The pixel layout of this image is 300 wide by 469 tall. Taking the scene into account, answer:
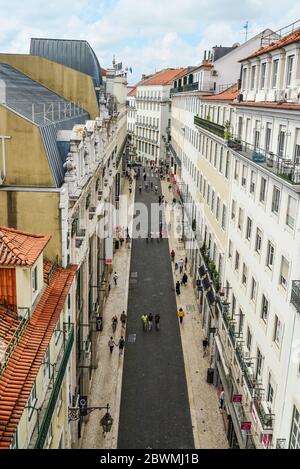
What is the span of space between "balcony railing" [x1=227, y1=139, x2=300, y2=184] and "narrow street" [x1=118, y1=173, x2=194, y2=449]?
15610mm

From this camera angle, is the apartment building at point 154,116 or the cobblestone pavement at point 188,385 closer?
the cobblestone pavement at point 188,385

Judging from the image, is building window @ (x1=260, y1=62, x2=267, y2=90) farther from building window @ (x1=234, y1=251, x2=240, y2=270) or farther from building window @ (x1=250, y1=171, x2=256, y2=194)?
building window @ (x1=234, y1=251, x2=240, y2=270)

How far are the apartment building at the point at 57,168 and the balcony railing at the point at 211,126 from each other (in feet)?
29.2

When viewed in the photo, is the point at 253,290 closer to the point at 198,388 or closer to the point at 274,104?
the point at 274,104

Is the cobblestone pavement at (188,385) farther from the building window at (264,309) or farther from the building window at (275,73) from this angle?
the building window at (275,73)

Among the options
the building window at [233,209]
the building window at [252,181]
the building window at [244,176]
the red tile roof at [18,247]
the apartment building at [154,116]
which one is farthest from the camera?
the apartment building at [154,116]

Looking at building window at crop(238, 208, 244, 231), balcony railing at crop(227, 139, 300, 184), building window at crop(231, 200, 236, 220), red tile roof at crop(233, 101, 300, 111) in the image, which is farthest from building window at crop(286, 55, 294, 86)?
building window at crop(231, 200, 236, 220)

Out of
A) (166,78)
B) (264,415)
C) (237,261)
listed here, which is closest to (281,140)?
(237,261)

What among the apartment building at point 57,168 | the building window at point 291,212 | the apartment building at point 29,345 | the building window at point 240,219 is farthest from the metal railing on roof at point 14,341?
the building window at point 240,219

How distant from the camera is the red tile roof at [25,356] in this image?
12751 millimetres

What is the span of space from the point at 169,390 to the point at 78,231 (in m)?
12.6

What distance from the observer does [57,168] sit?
2397cm

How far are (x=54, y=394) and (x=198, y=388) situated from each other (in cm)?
1743

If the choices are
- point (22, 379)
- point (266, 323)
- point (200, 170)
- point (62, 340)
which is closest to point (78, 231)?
point (62, 340)
